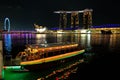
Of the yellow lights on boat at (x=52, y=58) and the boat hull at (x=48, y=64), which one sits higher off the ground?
the yellow lights on boat at (x=52, y=58)

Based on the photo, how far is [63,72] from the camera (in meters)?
29.3

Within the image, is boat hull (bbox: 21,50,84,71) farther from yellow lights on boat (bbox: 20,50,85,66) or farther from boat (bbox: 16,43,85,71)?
yellow lights on boat (bbox: 20,50,85,66)

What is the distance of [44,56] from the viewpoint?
30.7 meters

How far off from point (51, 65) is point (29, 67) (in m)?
4.22

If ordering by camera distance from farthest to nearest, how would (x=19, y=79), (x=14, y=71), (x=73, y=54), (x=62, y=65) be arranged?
1. (x=73, y=54)
2. (x=62, y=65)
3. (x=14, y=71)
4. (x=19, y=79)

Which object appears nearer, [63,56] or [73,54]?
[63,56]

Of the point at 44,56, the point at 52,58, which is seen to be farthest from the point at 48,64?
the point at 52,58

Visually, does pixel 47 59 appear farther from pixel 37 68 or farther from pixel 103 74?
pixel 103 74

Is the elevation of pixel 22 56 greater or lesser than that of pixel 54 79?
greater

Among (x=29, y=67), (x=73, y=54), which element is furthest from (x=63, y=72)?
(x=73, y=54)

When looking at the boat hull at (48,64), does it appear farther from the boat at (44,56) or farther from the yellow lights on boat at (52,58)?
the yellow lights on boat at (52,58)

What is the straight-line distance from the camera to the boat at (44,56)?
28469mm

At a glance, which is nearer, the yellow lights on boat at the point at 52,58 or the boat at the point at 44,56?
the yellow lights on boat at the point at 52,58

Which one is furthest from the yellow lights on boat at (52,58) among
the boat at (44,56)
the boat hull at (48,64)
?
the boat hull at (48,64)
